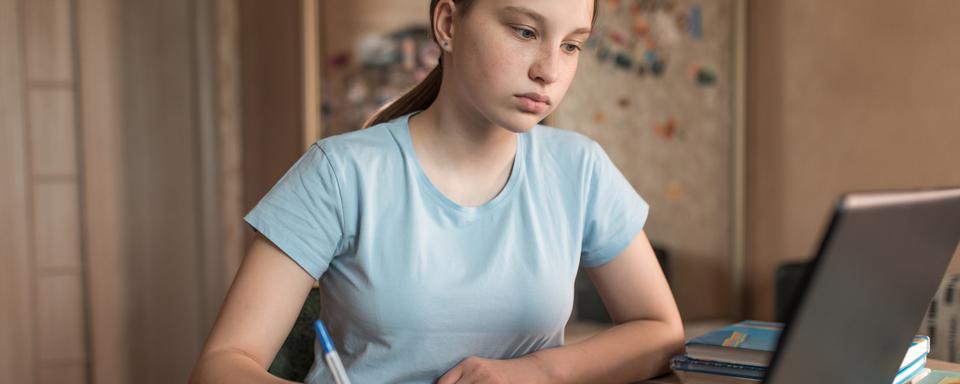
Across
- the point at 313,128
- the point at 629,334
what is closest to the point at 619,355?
the point at 629,334

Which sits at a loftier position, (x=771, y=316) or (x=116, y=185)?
(x=116, y=185)

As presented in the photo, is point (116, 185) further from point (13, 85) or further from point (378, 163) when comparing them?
point (378, 163)

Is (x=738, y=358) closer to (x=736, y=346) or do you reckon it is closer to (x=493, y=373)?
(x=736, y=346)

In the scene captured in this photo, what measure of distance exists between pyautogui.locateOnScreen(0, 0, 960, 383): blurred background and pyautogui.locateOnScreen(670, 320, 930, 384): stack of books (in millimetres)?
2073

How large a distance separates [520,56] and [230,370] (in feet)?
1.59

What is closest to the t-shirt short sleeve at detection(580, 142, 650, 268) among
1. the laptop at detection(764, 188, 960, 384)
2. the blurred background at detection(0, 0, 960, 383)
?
the laptop at detection(764, 188, 960, 384)

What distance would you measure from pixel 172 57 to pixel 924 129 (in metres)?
2.49

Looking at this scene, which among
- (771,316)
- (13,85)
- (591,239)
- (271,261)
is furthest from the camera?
(771,316)

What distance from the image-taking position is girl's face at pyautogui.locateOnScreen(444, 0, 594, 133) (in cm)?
118

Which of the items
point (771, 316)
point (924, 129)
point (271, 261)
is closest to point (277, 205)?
point (271, 261)

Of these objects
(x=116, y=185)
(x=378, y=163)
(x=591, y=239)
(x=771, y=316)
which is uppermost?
(x=378, y=163)

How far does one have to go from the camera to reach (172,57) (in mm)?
3473

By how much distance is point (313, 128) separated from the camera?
3.18m

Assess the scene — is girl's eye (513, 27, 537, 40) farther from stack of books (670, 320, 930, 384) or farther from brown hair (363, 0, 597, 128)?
stack of books (670, 320, 930, 384)
